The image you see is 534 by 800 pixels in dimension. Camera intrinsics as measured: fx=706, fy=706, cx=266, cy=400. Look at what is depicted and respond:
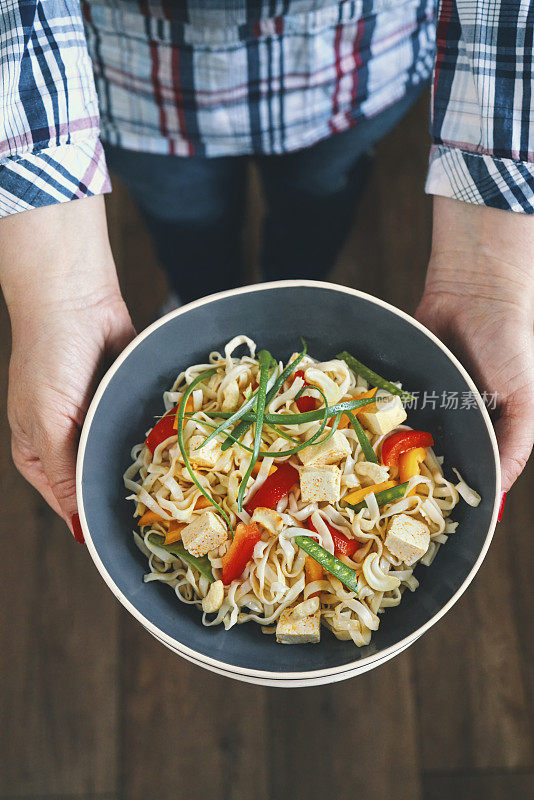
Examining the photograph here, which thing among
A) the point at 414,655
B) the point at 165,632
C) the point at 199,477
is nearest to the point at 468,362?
the point at 199,477

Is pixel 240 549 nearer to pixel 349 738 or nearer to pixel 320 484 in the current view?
pixel 320 484

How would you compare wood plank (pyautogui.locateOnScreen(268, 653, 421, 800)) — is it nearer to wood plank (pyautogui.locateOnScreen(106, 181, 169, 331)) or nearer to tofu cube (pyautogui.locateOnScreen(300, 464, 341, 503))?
tofu cube (pyautogui.locateOnScreen(300, 464, 341, 503))

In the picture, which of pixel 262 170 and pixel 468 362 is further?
pixel 262 170

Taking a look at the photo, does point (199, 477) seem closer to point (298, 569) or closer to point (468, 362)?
point (298, 569)

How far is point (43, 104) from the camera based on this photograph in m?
0.94

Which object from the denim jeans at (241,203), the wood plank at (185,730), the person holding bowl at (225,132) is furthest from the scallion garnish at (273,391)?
the wood plank at (185,730)

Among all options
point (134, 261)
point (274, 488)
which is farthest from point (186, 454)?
point (134, 261)

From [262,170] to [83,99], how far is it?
64 cm

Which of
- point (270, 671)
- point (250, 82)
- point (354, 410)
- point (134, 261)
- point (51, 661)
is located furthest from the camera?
point (134, 261)

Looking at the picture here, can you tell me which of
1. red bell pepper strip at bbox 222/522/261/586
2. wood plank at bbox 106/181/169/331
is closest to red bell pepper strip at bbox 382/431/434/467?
red bell pepper strip at bbox 222/522/261/586

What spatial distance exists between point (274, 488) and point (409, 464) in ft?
0.65

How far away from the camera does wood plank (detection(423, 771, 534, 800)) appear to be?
1.56 metres

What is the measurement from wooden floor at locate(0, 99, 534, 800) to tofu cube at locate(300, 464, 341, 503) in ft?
2.82

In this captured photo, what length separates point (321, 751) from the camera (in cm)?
159
